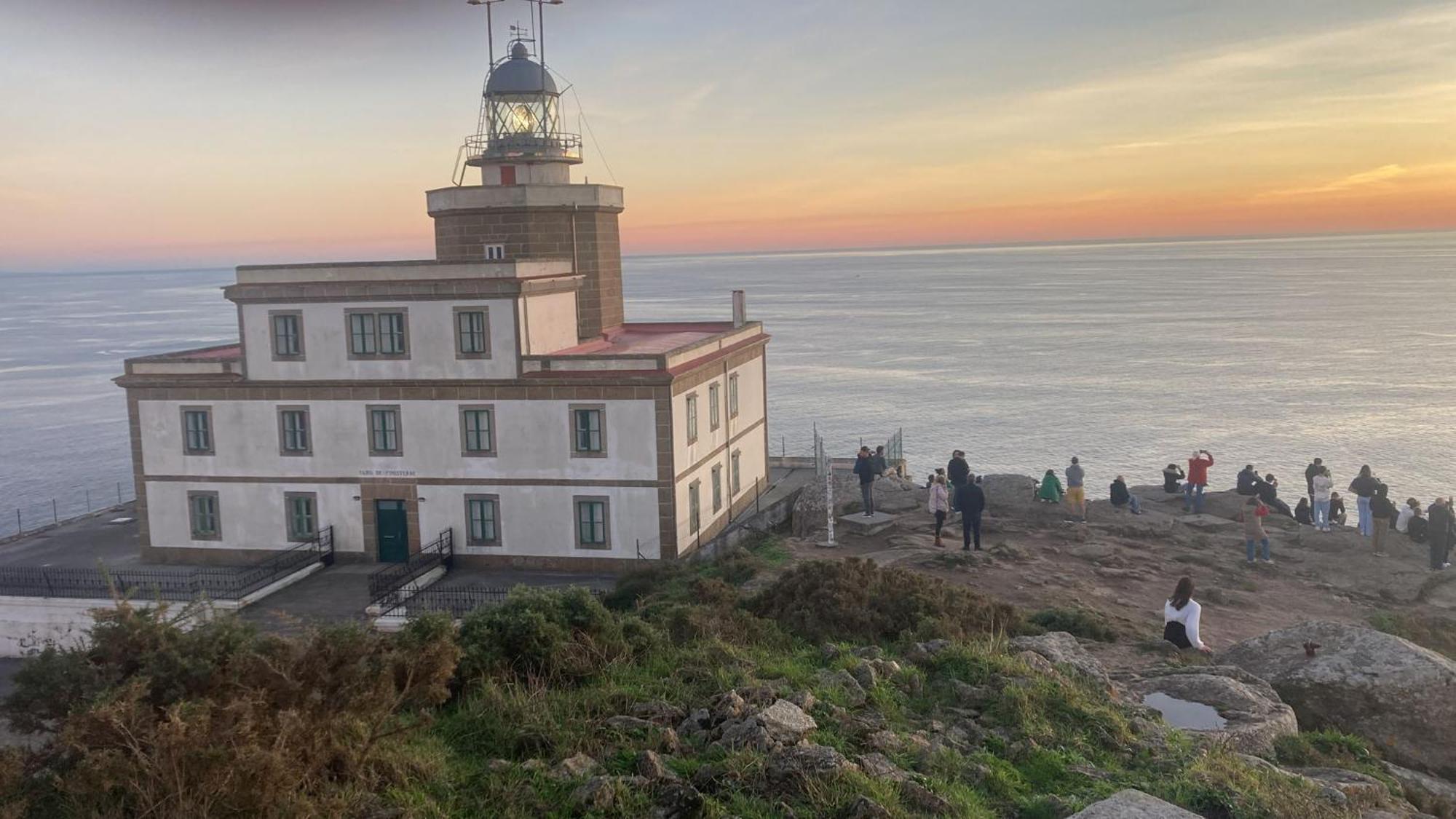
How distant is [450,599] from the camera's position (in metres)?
22.3

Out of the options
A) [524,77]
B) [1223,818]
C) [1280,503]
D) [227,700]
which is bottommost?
[1280,503]

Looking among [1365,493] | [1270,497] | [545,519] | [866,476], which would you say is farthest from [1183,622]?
[1270,497]

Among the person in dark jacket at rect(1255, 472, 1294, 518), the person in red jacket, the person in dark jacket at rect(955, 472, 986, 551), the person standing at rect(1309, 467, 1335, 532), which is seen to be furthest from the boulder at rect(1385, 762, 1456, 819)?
the person in dark jacket at rect(1255, 472, 1294, 518)

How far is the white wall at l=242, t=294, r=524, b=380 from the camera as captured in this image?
24562 mm

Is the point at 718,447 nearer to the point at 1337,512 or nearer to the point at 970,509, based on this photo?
the point at 970,509

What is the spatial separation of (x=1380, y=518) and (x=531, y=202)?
21.4 meters

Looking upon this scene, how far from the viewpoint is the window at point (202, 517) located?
2620cm

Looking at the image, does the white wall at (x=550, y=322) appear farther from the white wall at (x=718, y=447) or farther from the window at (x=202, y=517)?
the window at (x=202, y=517)

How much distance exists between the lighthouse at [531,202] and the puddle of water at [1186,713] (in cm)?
1921

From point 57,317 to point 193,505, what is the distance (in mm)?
193782

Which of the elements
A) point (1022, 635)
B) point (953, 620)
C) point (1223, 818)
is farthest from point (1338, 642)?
point (1223, 818)

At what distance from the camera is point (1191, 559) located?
74.7 feet

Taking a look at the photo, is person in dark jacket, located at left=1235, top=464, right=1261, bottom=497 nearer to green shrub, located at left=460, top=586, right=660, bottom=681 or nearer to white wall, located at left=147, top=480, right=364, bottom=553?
green shrub, located at left=460, top=586, right=660, bottom=681

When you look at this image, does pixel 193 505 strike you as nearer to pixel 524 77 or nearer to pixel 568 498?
pixel 568 498
